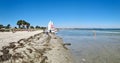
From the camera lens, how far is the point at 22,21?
10931cm

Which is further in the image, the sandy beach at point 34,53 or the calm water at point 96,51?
the calm water at point 96,51

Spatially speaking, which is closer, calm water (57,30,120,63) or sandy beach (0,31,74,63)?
sandy beach (0,31,74,63)

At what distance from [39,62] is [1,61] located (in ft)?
6.73

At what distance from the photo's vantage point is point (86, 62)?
957 centimetres

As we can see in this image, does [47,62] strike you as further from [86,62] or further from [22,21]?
[22,21]

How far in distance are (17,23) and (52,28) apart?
56219 mm

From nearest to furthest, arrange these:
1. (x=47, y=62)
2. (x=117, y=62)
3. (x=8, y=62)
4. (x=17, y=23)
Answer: (x=8, y=62) → (x=47, y=62) → (x=117, y=62) → (x=17, y=23)

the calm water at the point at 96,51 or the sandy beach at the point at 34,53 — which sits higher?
the sandy beach at the point at 34,53

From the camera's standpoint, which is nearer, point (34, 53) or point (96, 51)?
point (34, 53)

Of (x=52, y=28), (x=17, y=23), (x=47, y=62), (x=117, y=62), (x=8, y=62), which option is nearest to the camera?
(x=8, y=62)

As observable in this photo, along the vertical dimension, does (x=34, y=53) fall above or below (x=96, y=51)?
above

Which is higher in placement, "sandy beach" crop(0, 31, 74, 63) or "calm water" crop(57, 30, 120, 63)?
"sandy beach" crop(0, 31, 74, 63)

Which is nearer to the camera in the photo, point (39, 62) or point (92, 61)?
point (39, 62)

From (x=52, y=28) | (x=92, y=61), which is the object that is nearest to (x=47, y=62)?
(x=92, y=61)
